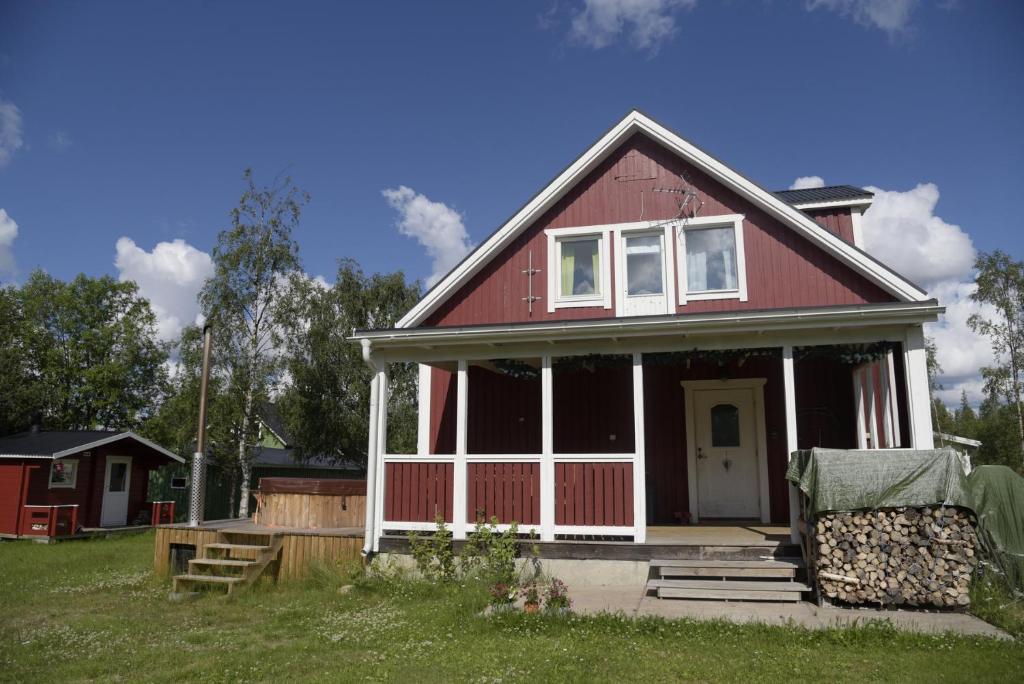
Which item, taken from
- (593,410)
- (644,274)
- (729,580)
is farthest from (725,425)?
(729,580)

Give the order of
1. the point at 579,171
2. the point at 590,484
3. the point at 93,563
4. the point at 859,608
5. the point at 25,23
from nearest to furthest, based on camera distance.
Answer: the point at 859,608, the point at 590,484, the point at 579,171, the point at 25,23, the point at 93,563

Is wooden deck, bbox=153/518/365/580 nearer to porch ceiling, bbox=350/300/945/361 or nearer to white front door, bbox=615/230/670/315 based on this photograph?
porch ceiling, bbox=350/300/945/361

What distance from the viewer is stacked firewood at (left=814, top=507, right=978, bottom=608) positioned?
23.4ft

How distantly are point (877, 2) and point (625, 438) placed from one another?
8786mm

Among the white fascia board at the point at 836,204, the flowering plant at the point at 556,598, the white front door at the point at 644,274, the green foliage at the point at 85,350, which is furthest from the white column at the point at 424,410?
the green foliage at the point at 85,350

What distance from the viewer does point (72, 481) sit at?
2122 cm

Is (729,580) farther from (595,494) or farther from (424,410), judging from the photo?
(424,410)

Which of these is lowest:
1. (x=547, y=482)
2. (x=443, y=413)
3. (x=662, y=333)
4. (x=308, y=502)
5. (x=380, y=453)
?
(x=308, y=502)

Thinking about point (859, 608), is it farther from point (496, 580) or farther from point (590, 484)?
point (496, 580)

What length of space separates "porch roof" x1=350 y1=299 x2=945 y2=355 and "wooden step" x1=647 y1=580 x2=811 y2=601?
10.4 feet

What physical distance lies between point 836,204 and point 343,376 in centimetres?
2014

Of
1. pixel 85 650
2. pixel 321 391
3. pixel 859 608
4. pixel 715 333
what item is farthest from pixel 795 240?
pixel 321 391

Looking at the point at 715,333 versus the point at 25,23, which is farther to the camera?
the point at 25,23

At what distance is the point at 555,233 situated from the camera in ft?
39.3
